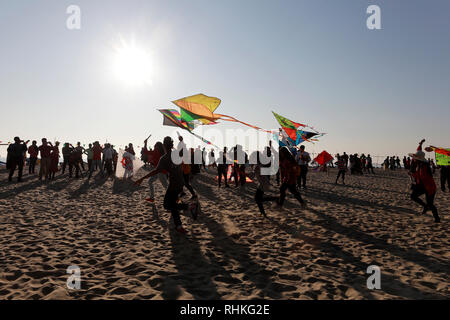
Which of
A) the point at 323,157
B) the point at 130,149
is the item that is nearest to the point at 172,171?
A: the point at 130,149

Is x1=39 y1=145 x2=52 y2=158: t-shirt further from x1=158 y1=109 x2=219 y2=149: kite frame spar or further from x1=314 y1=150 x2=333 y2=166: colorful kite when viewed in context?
x1=314 y1=150 x2=333 y2=166: colorful kite

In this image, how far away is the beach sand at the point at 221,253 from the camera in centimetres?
332

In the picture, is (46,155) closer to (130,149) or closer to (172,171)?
(130,149)

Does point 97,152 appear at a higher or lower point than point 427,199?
higher

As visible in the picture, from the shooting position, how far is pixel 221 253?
15.4 ft

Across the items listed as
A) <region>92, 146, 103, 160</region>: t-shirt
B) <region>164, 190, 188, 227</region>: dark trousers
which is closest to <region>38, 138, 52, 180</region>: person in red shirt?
<region>92, 146, 103, 160</region>: t-shirt

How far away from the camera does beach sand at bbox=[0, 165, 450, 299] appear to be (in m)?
3.32

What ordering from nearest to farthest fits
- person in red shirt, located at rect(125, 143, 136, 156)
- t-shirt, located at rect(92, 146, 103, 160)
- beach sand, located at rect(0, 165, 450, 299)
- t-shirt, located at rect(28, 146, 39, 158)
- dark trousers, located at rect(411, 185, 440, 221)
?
1. beach sand, located at rect(0, 165, 450, 299)
2. dark trousers, located at rect(411, 185, 440, 221)
3. person in red shirt, located at rect(125, 143, 136, 156)
4. t-shirt, located at rect(28, 146, 39, 158)
5. t-shirt, located at rect(92, 146, 103, 160)

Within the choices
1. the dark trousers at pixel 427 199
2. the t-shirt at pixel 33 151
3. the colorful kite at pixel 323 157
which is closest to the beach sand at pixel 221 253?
the dark trousers at pixel 427 199

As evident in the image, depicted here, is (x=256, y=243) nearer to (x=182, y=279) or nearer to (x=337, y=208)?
(x=182, y=279)

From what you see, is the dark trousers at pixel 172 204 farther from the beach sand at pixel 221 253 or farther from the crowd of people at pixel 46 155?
the crowd of people at pixel 46 155

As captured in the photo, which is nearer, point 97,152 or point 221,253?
point 221,253

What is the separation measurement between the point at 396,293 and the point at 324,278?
80 cm
